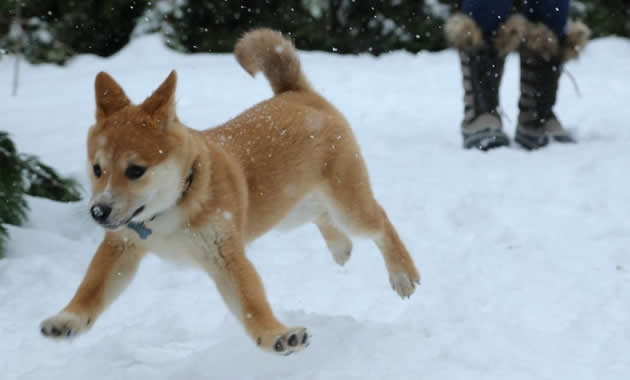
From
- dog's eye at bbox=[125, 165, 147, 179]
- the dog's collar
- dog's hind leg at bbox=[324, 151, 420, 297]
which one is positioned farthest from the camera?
dog's hind leg at bbox=[324, 151, 420, 297]

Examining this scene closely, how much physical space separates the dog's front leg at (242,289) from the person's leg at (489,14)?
3.27 meters

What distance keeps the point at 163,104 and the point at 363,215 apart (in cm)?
116

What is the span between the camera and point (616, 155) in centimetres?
487

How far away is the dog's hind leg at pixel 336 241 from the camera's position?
377 cm

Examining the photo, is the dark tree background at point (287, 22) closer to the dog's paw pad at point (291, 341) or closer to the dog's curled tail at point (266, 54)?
the dog's curled tail at point (266, 54)

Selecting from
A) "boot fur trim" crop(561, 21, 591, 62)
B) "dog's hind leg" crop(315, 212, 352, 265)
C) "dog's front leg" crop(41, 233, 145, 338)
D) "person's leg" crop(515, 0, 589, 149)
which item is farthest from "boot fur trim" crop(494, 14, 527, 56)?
"dog's front leg" crop(41, 233, 145, 338)

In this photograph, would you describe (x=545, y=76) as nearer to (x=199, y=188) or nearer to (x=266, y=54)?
(x=266, y=54)

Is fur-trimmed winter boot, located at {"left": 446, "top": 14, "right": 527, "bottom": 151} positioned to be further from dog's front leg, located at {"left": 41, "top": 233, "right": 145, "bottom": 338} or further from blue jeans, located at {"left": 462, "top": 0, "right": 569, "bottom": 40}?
dog's front leg, located at {"left": 41, "top": 233, "right": 145, "bottom": 338}

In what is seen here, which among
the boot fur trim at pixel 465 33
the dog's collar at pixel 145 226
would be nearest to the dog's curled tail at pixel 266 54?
the dog's collar at pixel 145 226

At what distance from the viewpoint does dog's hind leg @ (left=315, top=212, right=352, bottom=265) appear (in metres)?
3.77

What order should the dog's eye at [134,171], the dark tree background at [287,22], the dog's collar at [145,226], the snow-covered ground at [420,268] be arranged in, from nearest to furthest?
1. the dog's eye at [134,171]
2. the dog's collar at [145,226]
3. the snow-covered ground at [420,268]
4. the dark tree background at [287,22]

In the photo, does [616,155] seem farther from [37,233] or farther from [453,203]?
[37,233]

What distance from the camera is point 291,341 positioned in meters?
2.41

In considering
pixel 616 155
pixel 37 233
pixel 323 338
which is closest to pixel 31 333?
pixel 37 233
